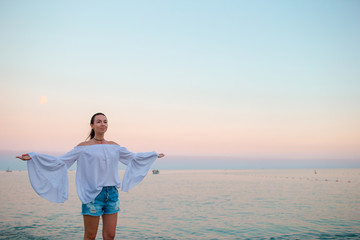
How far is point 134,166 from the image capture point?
5.46 metres

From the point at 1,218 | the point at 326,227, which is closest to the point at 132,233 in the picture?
the point at 1,218

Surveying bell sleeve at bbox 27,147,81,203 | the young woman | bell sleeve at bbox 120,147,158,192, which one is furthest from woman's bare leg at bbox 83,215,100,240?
bell sleeve at bbox 120,147,158,192

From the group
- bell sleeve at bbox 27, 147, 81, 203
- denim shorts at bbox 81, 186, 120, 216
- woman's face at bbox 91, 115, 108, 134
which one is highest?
woman's face at bbox 91, 115, 108, 134

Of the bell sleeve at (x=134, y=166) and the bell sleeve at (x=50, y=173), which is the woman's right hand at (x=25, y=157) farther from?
the bell sleeve at (x=134, y=166)

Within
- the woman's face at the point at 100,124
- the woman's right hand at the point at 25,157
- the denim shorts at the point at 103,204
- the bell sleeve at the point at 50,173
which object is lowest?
the denim shorts at the point at 103,204

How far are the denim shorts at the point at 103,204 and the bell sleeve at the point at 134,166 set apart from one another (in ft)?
2.39

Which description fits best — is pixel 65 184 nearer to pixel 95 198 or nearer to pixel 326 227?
pixel 95 198

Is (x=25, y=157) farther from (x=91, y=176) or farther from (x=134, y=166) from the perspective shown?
(x=134, y=166)

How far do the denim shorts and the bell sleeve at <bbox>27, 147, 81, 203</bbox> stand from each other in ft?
2.28

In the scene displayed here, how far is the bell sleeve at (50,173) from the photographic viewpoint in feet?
15.4

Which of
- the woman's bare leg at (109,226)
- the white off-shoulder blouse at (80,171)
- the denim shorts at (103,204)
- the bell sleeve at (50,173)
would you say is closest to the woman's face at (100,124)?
the white off-shoulder blouse at (80,171)

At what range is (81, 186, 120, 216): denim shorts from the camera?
14.4ft

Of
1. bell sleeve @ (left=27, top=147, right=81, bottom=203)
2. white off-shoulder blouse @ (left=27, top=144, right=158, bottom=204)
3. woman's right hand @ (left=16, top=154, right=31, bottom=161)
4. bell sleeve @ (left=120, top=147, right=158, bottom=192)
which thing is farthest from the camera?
bell sleeve @ (left=120, top=147, right=158, bottom=192)

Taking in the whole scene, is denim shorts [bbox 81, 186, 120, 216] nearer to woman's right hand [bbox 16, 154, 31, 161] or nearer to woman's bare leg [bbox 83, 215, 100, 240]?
woman's bare leg [bbox 83, 215, 100, 240]
